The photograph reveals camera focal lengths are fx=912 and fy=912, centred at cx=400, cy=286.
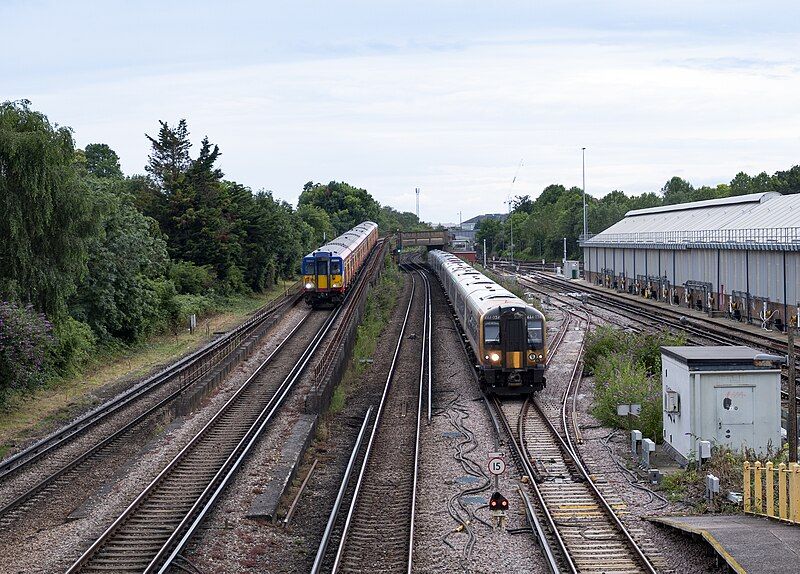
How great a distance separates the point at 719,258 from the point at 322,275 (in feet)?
64.8

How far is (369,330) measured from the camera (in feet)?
123

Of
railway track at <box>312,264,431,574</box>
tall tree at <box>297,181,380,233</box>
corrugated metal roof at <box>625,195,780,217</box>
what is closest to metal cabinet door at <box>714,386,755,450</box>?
railway track at <box>312,264,431,574</box>

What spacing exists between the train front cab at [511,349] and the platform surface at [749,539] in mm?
10001

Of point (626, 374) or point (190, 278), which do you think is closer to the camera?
point (626, 374)

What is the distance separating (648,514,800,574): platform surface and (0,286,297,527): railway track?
1050cm

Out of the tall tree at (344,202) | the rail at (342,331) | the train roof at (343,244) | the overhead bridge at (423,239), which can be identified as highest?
the tall tree at (344,202)

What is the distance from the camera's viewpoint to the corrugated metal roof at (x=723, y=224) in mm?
41781

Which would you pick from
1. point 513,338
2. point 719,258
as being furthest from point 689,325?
point 513,338

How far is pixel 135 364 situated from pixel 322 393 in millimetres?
11878

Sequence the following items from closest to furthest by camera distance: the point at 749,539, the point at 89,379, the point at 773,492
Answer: the point at 749,539, the point at 773,492, the point at 89,379

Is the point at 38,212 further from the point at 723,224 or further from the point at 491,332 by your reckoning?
the point at 723,224

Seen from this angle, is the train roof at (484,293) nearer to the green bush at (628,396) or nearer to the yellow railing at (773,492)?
the green bush at (628,396)

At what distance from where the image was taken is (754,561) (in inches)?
416

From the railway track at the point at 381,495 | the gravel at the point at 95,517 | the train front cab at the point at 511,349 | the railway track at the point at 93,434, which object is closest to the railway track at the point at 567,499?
the train front cab at the point at 511,349
